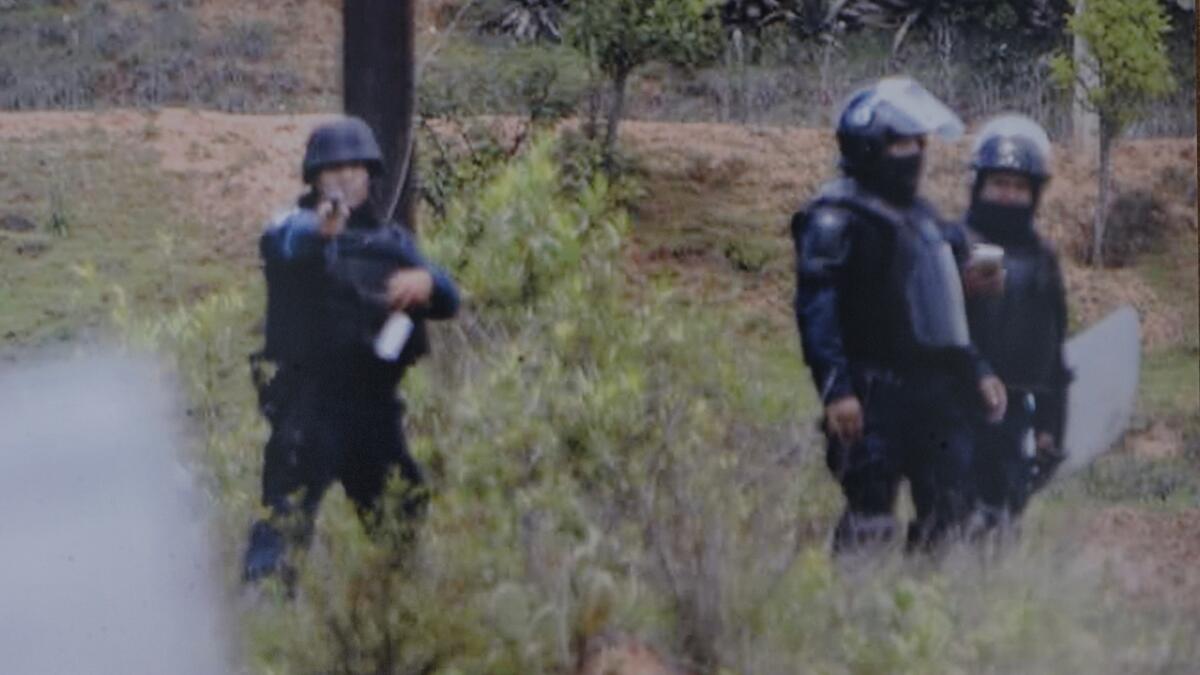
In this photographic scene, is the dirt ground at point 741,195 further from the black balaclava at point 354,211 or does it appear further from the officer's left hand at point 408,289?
the officer's left hand at point 408,289

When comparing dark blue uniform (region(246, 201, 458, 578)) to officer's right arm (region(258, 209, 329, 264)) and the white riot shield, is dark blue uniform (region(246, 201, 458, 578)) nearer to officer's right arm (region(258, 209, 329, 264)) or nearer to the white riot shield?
officer's right arm (region(258, 209, 329, 264))

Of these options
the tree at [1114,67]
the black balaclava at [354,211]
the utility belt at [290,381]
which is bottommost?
the utility belt at [290,381]

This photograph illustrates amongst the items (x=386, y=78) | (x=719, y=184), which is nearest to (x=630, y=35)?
(x=719, y=184)

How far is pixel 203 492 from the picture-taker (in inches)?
250

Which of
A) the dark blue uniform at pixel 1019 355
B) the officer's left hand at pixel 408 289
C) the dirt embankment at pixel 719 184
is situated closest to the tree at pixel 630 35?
the dirt embankment at pixel 719 184

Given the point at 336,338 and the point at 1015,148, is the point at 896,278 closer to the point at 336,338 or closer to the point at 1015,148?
the point at 1015,148

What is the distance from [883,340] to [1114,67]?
1.22 m

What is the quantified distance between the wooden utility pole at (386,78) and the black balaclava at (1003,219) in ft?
5.55

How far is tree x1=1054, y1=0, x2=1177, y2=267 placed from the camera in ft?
22.9

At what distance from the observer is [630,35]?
6.65 metres

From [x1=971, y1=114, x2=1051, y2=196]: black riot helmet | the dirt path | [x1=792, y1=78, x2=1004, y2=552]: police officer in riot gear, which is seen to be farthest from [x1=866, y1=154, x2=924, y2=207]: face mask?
the dirt path

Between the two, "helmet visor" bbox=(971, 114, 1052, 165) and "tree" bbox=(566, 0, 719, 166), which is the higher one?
"tree" bbox=(566, 0, 719, 166)

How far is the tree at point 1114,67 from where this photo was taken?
274 inches

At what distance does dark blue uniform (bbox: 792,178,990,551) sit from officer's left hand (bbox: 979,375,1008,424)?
0.03 metres
